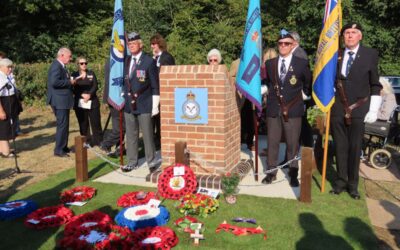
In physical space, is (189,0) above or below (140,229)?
above

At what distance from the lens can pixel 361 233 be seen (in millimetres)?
4184

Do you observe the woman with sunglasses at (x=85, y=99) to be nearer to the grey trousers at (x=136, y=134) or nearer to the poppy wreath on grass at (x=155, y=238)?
the grey trousers at (x=136, y=134)

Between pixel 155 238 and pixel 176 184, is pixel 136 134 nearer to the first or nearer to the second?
pixel 176 184

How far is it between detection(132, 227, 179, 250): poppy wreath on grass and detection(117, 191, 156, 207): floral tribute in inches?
35.7

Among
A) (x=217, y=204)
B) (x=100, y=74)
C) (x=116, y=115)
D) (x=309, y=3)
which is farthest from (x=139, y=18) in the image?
(x=217, y=204)

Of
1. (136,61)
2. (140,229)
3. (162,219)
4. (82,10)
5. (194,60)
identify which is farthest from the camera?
(82,10)

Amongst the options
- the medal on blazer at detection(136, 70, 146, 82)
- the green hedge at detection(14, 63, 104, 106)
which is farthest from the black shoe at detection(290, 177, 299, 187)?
the green hedge at detection(14, 63, 104, 106)

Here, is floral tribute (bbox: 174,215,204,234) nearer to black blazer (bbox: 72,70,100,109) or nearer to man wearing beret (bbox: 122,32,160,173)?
man wearing beret (bbox: 122,32,160,173)

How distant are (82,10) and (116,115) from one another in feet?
73.1

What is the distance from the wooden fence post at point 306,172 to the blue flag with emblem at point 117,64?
10.2ft

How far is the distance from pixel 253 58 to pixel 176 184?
208cm

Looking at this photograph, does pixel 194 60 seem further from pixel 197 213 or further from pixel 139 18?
pixel 197 213

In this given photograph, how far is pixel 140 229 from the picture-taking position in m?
4.17

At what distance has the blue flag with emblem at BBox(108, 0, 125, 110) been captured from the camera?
21.3 ft
